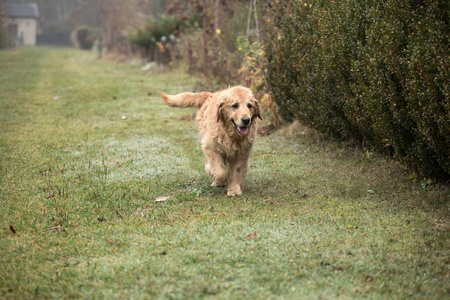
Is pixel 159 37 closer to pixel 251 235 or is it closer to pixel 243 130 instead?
pixel 243 130

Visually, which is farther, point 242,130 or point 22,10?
point 22,10

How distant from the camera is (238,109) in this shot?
18.4 ft

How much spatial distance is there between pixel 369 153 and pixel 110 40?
3477 centimetres

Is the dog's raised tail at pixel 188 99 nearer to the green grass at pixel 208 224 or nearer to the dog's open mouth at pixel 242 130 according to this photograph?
the green grass at pixel 208 224

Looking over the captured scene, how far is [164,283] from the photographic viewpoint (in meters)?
3.35

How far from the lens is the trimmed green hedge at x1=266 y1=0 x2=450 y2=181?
4.79 metres

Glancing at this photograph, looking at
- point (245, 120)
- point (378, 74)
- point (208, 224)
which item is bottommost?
point (208, 224)

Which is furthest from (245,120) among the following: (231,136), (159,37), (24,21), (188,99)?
(24,21)

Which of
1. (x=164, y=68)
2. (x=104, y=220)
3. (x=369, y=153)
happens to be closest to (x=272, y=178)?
(x=369, y=153)

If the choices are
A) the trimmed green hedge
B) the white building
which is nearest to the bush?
the trimmed green hedge

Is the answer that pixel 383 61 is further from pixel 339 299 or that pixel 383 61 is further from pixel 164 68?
pixel 164 68

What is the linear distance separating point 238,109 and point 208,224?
1591 millimetres

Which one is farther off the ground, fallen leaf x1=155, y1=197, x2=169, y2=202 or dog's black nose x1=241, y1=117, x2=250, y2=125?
dog's black nose x1=241, y1=117, x2=250, y2=125

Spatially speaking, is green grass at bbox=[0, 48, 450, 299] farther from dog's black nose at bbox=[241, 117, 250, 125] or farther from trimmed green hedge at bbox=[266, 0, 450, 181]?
dog's black nose at bbox=[241, 117, 250, 125]
